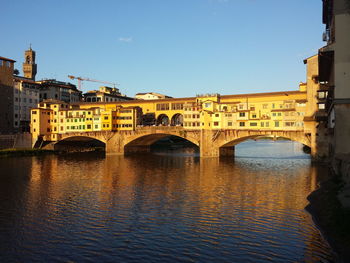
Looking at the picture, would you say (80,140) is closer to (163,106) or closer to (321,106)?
(163,106)

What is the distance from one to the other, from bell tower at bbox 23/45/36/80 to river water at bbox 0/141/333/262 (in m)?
118

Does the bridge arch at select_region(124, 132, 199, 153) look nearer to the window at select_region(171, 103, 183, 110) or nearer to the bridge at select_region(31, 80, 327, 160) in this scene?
the bridge at select_region(31, 80, 327, 160)

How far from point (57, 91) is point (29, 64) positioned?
36.0 m

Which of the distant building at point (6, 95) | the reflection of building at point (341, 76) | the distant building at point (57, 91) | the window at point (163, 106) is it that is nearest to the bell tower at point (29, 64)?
the distant building at point (57, 91)

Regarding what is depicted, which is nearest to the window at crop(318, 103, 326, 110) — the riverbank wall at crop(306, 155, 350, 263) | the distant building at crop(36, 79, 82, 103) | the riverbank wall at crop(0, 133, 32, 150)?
the riverbank wall at crop(306, 155, 350, 263)

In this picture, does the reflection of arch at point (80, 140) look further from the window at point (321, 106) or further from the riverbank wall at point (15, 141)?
the window at point (321, 106)

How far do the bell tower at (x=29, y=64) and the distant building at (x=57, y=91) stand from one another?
23.4m

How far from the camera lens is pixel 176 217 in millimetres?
28016

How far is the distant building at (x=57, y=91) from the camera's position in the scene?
126750 millimetres

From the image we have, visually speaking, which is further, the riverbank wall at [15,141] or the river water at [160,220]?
the riverbank wall at [15,141]

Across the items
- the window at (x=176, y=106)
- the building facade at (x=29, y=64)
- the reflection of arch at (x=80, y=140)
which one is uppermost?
the building facade at (x=29, y=64)

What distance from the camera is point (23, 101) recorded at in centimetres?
11050

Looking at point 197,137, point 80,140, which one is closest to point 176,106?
point 197,137

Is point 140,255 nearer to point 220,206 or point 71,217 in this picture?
point 71,217
